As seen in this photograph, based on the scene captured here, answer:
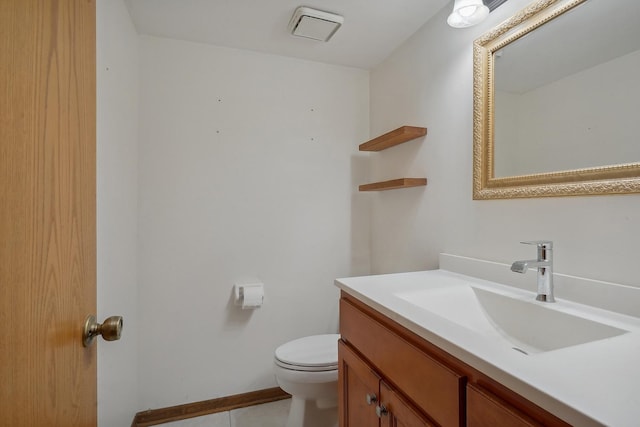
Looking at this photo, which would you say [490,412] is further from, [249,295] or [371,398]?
[249,295]

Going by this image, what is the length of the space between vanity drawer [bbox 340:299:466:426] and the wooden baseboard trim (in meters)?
1.13

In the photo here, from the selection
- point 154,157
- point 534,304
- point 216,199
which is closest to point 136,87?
point 154,157

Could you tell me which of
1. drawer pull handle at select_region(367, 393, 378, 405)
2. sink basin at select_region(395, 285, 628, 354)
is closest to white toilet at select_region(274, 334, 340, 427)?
drawer pull handle at select_region(367, 393, 378, 405)

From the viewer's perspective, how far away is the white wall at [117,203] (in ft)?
3.77

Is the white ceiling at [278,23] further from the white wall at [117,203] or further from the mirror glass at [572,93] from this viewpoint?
the mirror glass at [572,93]

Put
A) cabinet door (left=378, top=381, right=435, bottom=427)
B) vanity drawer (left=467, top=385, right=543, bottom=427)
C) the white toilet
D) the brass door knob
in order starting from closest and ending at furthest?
1. vanity drawer (left=467, top=385, right=543, bottom=427)
2. the brass door knob
3. cabinet door (left=378, top=381, right=435, bottom=427)
4. the white toilet

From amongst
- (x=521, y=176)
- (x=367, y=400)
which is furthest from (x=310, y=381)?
(x=521, y=176)

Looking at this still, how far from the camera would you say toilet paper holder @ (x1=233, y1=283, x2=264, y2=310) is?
5.95 feet

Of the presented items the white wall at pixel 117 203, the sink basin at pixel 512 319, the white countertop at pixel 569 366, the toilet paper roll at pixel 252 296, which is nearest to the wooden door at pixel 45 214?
the white wall at pixel 117 203

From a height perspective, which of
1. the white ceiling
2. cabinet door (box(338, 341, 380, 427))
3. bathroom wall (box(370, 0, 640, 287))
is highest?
the white ceiling

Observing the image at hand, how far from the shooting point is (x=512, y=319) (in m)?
1.00

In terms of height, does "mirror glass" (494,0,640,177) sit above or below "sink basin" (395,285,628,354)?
above

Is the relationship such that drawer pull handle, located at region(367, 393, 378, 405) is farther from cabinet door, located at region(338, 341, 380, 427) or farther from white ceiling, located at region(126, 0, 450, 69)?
white ceiling, located at region(126, 0, 450, 69)

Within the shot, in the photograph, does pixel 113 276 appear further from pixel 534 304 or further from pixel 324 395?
pixel 534 304
